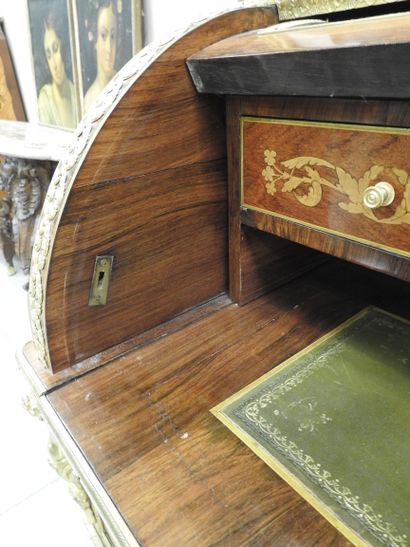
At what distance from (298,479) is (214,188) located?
1.34 feet

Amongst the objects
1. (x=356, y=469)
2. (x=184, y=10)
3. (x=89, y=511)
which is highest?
(x=184, y=10)

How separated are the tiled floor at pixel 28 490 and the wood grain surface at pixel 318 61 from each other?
887 mm

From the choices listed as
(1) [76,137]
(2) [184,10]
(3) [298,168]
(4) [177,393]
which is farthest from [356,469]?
(2) [184,10]

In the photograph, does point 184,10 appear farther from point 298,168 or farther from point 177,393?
point 177,393

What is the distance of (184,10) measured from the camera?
1.00m

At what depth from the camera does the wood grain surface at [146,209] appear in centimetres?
48

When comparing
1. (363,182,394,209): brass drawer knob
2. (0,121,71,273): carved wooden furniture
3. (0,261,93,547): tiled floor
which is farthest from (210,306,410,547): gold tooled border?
(0,121,71,273): carved wooden furniture

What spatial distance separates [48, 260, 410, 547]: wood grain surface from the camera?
37 centimetres

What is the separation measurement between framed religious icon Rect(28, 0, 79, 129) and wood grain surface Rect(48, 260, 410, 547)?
4.66 ft

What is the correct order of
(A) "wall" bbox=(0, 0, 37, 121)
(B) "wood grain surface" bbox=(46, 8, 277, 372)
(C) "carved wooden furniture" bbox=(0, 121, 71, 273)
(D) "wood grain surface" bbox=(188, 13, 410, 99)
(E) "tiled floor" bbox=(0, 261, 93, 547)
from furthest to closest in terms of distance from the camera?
(A) "wall" bbox=(0, 0, 37, 121) → (C) "carved wooden furniture" bbox=(0, 121, 71, 273) → (E) "tiled floor" bbox=(0, 261, 93, 547) → (B) "wood grain surface" bbox=(46, 8, 277, 372) → (D) "wood grain surface" bbox=(188, 13, 410, 99)

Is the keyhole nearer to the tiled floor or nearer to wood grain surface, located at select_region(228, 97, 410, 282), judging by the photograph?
wood grain surface, located at select_region(228, 97, 410, 282)

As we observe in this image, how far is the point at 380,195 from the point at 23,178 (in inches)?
64.4

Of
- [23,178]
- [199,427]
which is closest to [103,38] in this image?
[23,178]

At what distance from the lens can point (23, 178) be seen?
5.51 ft
